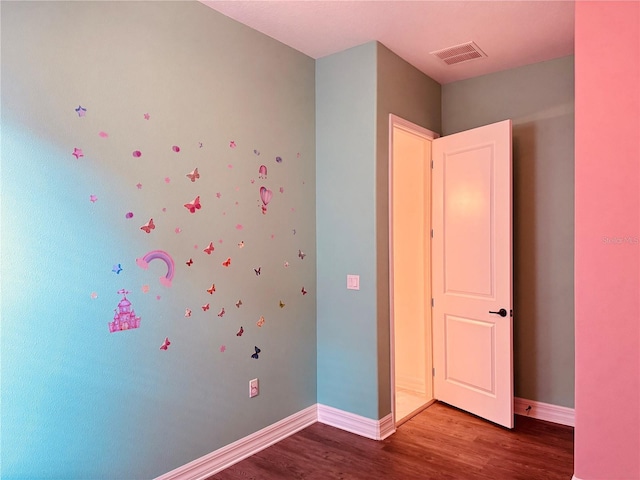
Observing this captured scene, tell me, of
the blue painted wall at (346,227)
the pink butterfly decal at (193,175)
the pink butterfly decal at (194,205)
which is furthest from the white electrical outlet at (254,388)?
the pink butterfly decal at (193,175)

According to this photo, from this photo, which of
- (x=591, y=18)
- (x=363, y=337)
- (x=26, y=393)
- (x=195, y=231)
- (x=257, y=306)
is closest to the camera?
(x=26, y=393)

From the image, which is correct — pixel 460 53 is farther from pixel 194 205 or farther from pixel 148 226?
pixel 148 226

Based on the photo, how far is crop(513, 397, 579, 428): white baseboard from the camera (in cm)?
341

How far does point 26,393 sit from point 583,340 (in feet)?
8.61

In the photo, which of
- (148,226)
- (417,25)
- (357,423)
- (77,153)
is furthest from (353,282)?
(77,153)

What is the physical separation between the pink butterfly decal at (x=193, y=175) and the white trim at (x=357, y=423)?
1996 mm

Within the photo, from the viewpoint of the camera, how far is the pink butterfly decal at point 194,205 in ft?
8.42

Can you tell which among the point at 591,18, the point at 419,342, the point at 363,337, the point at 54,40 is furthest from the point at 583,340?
the point at 54,40

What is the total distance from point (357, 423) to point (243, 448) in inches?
33.4

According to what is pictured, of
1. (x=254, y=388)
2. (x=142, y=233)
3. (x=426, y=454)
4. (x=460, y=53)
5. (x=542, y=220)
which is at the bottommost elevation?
(x=426, y=454)

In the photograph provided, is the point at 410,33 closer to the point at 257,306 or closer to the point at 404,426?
the point at 257,306

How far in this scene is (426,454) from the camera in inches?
115

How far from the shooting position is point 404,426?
3369 mm

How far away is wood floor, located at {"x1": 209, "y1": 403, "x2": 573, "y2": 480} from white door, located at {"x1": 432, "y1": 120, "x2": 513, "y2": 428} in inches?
9.9
